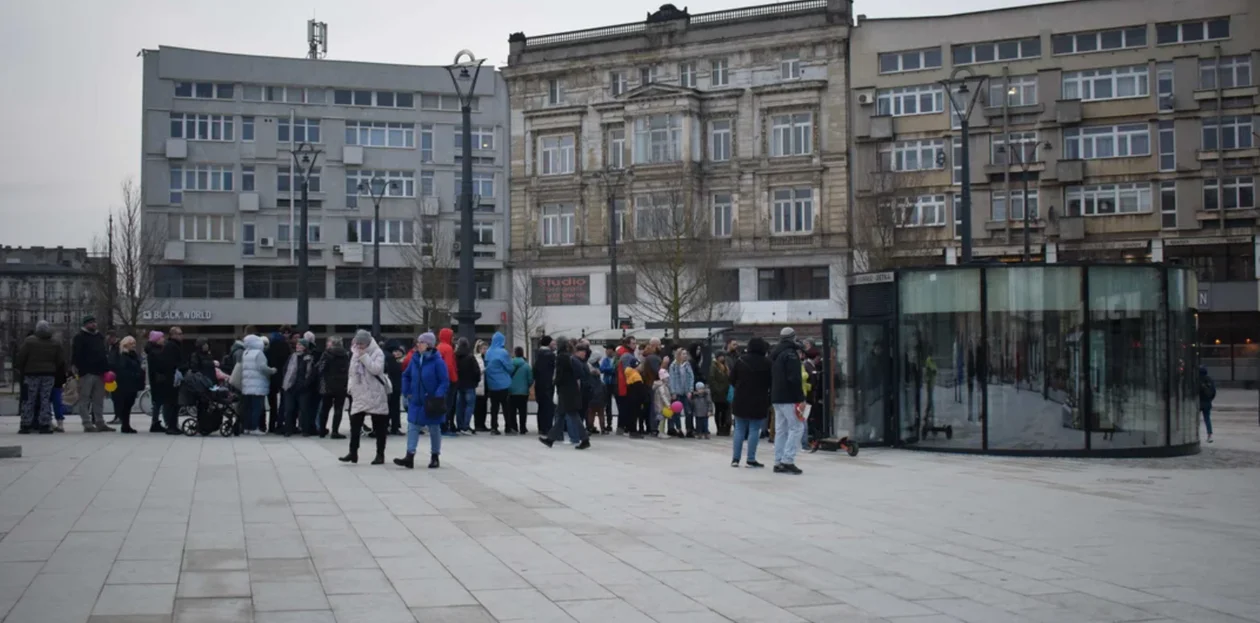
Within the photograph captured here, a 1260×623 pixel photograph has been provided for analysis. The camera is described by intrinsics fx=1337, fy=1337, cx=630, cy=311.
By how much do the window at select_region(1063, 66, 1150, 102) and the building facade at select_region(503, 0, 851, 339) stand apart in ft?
30.9

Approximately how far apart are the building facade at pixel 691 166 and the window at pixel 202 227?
15.5 m

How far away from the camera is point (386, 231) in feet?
227

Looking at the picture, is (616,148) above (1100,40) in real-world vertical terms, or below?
below

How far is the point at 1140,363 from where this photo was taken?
771 inches

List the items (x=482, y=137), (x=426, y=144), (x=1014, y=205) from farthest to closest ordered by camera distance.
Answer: (x=482, y=137) → (x=426, y=144) → (x=1014, y=205)

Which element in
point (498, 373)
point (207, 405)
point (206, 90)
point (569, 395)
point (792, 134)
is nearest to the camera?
point (569, 395)

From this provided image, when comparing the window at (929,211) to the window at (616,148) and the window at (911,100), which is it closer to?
the window at (911,100)

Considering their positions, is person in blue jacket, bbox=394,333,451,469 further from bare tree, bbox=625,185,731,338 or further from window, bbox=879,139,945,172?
window, bbox=879,139,945,172

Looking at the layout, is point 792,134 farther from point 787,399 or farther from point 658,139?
point 787,399

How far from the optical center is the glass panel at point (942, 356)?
64.2 feet

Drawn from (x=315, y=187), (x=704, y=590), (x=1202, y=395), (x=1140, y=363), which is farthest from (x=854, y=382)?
(x=315, y=187)

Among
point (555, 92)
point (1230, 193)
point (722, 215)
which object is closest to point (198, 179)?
point (555, 92)

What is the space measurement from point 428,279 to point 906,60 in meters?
24.5

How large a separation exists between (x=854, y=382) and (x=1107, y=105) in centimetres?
3892
